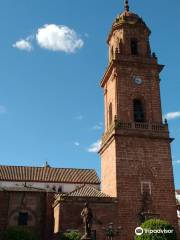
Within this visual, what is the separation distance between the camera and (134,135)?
3153cm

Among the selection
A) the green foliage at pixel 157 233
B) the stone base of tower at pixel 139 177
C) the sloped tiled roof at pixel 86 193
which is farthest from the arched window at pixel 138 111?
the green foliage at pixel 157 233

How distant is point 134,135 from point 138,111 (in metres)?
3.02

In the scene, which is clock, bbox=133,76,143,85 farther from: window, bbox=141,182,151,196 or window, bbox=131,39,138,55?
window, bbox=141,182,151,196

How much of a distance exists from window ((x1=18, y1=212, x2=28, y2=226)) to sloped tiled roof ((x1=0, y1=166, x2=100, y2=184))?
917cm

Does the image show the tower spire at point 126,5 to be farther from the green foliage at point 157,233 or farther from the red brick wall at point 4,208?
the green foliage at point 157,233

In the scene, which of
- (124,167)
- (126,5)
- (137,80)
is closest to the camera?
(124,167)

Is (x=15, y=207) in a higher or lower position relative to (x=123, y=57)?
lower

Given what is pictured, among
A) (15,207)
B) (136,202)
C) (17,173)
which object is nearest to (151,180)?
(136,202)

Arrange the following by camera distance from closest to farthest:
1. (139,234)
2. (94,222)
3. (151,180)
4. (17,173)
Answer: (139,234)
(94,222)
(151,180)
(17,173)

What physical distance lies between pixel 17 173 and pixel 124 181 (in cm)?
1777

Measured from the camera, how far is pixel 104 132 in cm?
3491

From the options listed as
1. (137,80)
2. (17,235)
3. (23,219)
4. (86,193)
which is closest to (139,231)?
(86,193)

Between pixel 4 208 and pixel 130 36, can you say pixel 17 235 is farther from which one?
pixel 130 36

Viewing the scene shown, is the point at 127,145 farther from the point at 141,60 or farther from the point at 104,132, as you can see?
the point at 141,60
